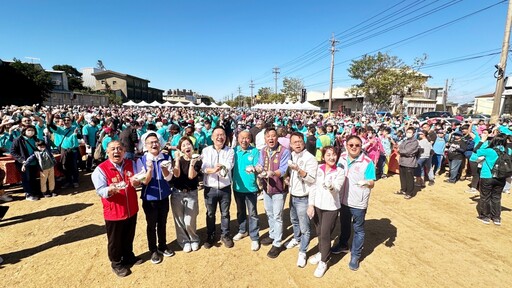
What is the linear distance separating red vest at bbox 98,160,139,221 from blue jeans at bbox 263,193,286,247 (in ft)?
6.27

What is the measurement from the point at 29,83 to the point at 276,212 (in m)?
40.2

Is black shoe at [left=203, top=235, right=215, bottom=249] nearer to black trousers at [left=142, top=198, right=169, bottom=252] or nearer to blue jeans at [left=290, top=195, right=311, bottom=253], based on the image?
black trousers at [left=142, top=198, right=169, bottom=252]

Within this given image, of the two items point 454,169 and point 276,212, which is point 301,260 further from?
point 454,169

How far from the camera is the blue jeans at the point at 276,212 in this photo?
12.1ft

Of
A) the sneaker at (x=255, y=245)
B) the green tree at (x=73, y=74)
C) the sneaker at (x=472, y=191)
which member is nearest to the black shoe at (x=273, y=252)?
the sneaker at (x=255, y=245)

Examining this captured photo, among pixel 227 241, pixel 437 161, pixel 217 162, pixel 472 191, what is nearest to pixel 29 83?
pixel 217 162

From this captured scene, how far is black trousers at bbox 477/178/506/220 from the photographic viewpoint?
4887mm

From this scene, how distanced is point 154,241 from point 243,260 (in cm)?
136

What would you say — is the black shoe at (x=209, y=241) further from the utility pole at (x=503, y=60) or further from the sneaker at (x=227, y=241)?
the utility pole at (x=503, y=60)

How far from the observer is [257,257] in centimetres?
385

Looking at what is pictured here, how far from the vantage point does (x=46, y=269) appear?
354cm

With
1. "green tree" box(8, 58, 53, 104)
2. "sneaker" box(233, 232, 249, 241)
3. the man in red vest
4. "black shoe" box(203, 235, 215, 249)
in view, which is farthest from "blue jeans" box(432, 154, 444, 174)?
"green tree" box(8, 58, 53, 104)

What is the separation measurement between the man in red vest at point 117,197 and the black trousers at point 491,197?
6445 mm

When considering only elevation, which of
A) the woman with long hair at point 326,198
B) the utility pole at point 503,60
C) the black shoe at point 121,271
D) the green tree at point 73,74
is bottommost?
the black shoe at point 121,271
